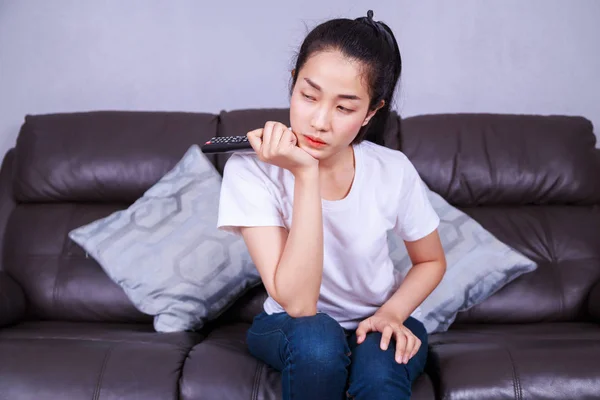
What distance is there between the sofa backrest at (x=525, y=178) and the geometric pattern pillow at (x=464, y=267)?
0.34 ft

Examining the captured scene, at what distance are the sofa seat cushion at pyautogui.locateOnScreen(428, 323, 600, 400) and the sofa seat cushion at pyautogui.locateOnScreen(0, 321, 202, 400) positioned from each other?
605 mm

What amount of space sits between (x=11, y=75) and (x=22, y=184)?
571 millimetres

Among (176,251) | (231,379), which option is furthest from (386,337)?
(176,251)

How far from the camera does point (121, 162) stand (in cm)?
199

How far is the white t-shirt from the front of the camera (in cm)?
130

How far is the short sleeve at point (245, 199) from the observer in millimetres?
1237

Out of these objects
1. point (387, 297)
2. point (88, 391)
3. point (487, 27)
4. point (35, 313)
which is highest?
point (487, 27)

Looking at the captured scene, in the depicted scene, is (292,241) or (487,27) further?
(487,27)

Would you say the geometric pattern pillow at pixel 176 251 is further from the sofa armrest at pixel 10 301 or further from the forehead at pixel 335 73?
the forehead at pixel 335 73

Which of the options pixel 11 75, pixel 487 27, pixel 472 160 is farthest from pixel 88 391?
pixel 487 27

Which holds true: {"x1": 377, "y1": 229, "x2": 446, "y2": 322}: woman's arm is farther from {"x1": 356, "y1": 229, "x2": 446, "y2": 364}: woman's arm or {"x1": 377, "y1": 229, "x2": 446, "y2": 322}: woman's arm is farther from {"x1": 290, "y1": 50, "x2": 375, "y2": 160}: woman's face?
{"x1": 290, "y1": 50, "x2": 375, "y2": 160}: woman's face

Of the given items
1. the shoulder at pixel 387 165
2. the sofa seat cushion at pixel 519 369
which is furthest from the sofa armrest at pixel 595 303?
the shoulder at pixel 387 165

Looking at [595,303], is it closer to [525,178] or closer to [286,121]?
[525,178]

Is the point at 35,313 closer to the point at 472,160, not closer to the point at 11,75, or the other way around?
the point at 11,75
